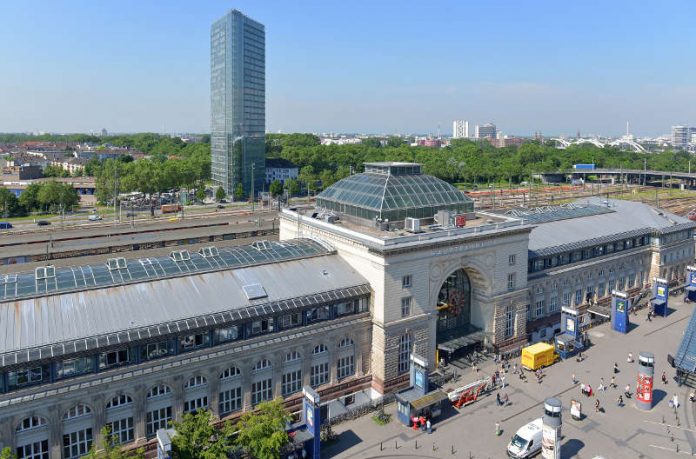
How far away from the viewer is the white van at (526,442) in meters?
44.4

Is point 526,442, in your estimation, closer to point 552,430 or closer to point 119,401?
point 552,430

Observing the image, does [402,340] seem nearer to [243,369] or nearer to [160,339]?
[243,369]

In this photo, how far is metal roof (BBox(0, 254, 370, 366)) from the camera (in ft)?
128

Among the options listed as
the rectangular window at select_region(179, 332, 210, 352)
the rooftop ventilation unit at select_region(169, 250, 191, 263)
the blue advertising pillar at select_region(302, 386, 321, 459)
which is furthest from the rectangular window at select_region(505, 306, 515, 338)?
the rooftop ventilation unit at select_region(169, 250, 191, 263)

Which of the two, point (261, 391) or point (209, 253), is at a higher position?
point (209, 253)

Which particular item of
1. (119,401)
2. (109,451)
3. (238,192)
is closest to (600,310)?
(119,401)

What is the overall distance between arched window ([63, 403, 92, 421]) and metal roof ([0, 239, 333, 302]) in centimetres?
925

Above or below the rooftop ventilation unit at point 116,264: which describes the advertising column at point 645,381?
below

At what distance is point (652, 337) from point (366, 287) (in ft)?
146

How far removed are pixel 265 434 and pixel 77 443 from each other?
1384cm

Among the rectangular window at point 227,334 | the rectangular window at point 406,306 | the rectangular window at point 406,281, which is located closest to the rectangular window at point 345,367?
the rectangular window at point 406,306

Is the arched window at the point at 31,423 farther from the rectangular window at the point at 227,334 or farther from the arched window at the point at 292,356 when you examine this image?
the arched window at the point at 292,356

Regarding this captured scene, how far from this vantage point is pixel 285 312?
1891 inches

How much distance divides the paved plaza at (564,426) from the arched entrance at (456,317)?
310 centimetres
